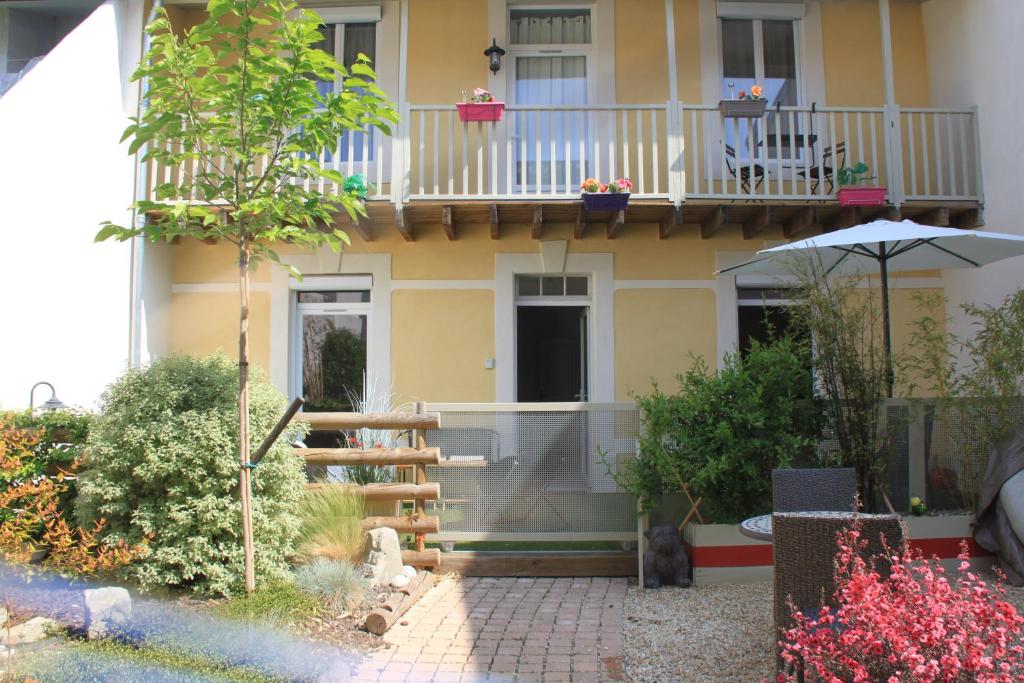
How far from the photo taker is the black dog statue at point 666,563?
5.32m

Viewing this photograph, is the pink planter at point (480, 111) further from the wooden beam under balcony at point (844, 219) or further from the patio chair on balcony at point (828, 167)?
the wooden beam under balcony at point (844, 219)

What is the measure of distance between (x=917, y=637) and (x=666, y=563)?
3.00m

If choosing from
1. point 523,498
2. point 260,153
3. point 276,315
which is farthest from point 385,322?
point 260,153

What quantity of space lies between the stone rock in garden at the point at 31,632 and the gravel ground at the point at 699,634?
9.17 ft

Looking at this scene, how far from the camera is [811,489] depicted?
13.8 feet

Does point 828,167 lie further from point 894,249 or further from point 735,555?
point 735,555

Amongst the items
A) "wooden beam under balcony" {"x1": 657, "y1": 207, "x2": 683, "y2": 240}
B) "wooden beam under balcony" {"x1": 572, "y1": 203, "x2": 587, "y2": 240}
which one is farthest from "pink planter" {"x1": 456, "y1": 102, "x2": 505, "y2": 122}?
"wooden beam under balcony" {"x1": 657, "y1": 207, "x2": 683, "y2": 240}

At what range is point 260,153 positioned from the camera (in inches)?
157

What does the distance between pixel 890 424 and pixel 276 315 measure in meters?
6.15

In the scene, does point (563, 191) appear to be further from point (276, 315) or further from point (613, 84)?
point (276, 315)

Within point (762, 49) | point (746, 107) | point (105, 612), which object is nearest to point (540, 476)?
point (105, 612)

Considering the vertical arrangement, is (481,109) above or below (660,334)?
above

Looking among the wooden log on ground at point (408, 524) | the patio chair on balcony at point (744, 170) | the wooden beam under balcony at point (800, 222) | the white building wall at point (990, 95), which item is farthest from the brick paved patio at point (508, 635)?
the white building wall at point (990, 95)

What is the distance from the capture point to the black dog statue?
17.5 feet
